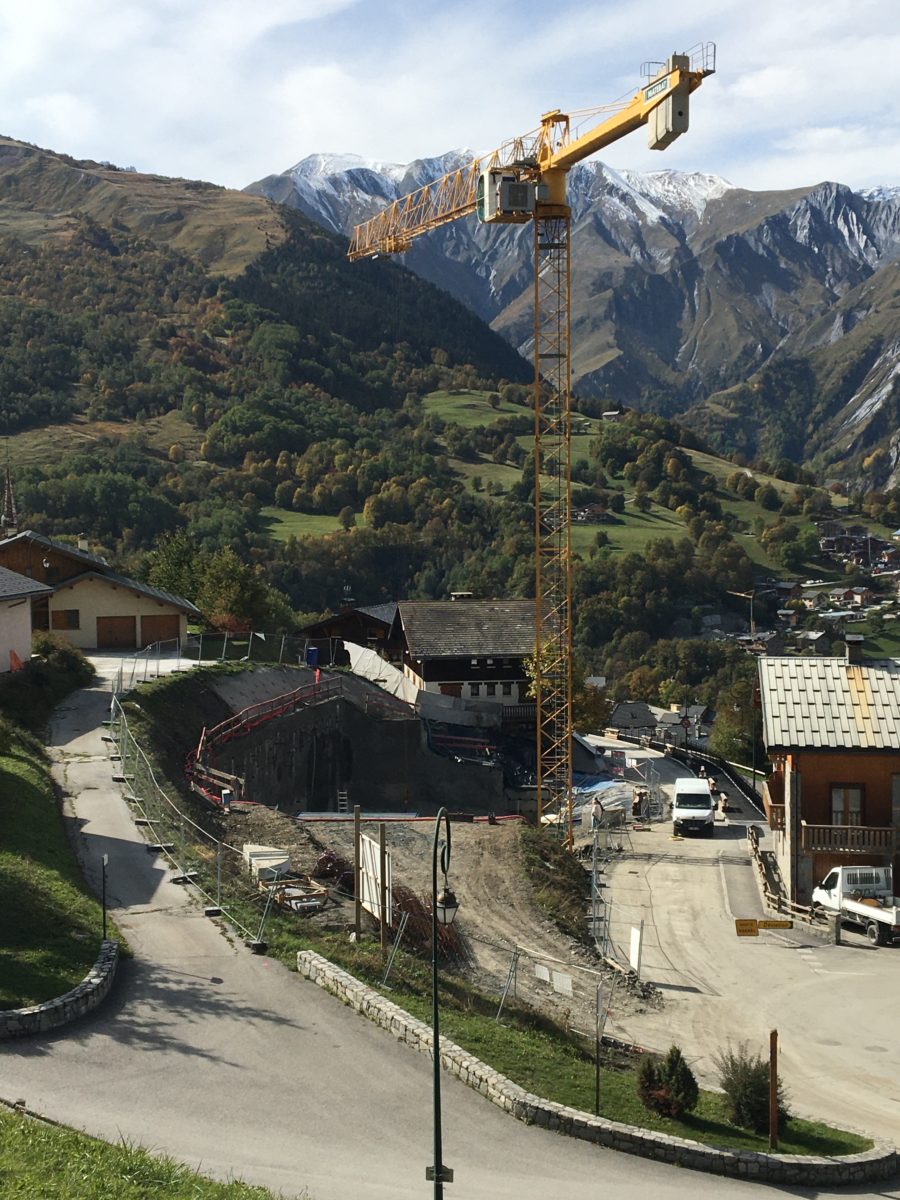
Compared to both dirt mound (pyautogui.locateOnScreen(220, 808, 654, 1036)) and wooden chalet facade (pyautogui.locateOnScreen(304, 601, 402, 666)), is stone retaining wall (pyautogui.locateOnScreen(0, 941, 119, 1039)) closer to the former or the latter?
dirt mound (pyautogui.locateOnScreen(220, 808, 654, 1036))

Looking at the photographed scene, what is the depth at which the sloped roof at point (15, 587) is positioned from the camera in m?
41.9

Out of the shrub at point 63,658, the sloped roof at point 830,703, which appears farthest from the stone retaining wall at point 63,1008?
the shrub at point 63,658

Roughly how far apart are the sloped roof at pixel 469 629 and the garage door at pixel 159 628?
1191cm

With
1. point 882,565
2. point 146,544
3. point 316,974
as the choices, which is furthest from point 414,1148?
point 882,565

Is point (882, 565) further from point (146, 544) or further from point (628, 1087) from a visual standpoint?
point (628, 1087)

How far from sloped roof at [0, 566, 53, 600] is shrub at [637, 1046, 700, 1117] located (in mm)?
28194

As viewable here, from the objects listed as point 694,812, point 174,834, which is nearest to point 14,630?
point 174,834

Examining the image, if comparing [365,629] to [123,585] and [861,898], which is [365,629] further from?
[861,898]

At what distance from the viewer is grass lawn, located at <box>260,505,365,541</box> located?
150712mm

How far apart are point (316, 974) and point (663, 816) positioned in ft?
100

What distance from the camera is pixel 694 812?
4612 cm

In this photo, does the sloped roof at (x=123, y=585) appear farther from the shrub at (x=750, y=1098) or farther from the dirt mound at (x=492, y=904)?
the shrub at (x=750, y=1098)

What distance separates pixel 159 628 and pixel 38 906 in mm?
33303

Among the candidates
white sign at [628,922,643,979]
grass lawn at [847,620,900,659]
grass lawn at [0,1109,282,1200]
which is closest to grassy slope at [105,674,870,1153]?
white sign at [628,922,643,979]
